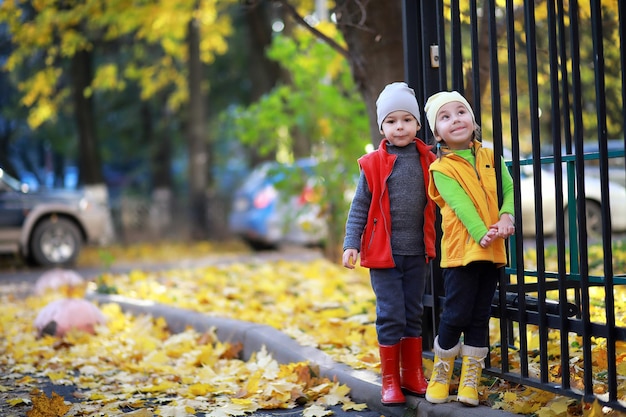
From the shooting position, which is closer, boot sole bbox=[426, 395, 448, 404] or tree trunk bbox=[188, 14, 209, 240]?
boot sole bbox=[426, 395, 448, 404]

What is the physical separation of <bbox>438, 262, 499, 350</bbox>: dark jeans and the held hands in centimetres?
18

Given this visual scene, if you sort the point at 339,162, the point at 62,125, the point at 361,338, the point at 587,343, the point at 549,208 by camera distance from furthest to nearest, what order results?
the point at 62,125 → the point at 339,162 → the point at 549,208 → the point at 361,338 → the point at 587,343

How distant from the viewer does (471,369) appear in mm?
3963

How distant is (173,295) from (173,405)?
3899mm

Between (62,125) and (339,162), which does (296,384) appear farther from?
(62,125)

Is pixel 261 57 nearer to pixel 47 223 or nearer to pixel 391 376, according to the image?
pixel 47 223

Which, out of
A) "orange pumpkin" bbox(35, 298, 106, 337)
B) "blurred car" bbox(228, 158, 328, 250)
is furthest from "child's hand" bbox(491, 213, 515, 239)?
"blurred car" bbox(228, 158, 328, 250)

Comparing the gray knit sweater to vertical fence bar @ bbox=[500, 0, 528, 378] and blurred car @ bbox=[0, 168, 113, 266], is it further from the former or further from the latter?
blurred car @ bbox=[0, 168, 113, 266]

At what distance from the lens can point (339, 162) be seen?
33.3 feet

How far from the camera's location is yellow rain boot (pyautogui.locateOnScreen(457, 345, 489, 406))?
391 cm

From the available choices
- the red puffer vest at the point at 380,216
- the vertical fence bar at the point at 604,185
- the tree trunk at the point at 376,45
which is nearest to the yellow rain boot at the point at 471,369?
the red puffer vest at the point at 380,216

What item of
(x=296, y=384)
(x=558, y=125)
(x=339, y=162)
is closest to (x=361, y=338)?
(x=296, y=384)

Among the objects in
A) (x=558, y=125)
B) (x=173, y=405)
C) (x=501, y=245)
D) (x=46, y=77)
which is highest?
(x=46, y=77)

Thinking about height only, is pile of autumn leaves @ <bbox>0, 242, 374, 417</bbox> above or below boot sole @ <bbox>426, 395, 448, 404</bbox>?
below
